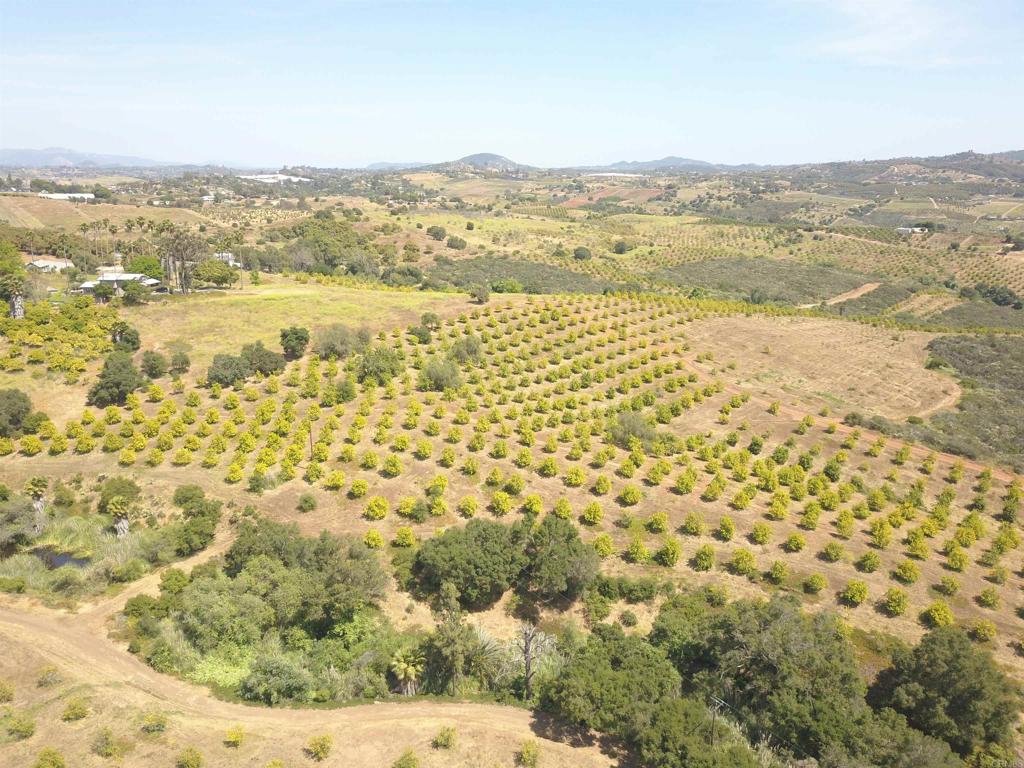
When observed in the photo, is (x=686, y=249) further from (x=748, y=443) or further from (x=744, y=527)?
(x=744, y=527)

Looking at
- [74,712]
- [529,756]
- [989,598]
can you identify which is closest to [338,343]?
[74,712]

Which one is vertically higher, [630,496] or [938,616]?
[630,496]

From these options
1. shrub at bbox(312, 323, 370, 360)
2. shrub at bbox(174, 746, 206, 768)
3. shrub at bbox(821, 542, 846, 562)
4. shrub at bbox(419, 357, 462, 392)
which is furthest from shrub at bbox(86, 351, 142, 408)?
shrub at bbox(821, 542, 846, 562)

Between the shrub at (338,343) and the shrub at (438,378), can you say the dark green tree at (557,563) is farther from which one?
the shrub at (338,343)

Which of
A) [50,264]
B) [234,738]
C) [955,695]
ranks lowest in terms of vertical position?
[234,738]

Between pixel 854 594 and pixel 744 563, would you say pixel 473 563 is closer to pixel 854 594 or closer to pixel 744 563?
pixel 744 563

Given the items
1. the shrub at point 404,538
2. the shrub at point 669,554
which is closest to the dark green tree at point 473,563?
the shrub at point 404,538
